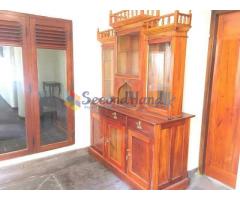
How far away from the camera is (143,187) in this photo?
197 cm

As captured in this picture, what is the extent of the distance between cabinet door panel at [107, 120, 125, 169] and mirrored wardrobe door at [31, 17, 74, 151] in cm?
80

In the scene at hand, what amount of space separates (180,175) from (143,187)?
45 cm

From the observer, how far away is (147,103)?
7.07 feet

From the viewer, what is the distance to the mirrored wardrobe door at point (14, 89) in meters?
2.33

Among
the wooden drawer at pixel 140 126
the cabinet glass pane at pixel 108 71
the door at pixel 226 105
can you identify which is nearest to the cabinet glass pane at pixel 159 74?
the wooden drawer at pixel 140 126

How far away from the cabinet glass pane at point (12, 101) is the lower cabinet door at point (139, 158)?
1544 mm

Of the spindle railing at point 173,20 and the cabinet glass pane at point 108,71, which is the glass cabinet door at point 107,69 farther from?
the spindle railing at point 173,20

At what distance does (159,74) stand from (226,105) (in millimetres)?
830

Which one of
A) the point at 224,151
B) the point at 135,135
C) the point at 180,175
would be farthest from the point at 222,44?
the point at 180,175

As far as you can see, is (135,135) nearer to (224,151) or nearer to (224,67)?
(224,151)

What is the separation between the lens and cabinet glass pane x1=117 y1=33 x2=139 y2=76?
7.48 feet
